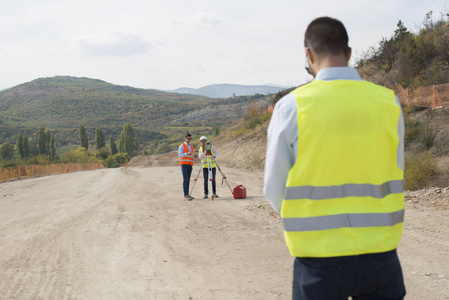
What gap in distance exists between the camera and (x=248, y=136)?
3391 centimetres

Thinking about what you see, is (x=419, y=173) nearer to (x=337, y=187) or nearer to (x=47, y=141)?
(x=337, y=187)

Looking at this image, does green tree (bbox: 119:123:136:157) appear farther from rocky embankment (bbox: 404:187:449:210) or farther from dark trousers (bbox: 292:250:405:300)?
dark trousers (bbox: 292:250:405:300)

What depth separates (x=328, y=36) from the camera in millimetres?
2219

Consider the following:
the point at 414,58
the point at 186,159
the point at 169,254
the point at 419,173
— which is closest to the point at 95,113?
the point at 414,58

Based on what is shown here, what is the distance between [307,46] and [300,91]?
0.35m

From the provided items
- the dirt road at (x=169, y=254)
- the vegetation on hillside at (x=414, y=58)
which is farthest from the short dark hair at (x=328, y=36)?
the vegetation on hillside at (x=414, y=58)

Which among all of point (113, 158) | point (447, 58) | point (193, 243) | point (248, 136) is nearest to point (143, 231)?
point (193, 243)

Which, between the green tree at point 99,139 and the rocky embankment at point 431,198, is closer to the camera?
the rocky embankment at point 431,198

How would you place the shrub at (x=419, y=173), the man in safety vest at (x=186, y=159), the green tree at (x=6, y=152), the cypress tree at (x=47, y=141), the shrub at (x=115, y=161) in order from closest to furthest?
the shrub at (x=419, y=173)
the man in safety vest at (x=186, y=159)
the shrub at (x=115, y=161)
the green tree at (x=6, y=152)
the cypress tree at (x=47, y=141)

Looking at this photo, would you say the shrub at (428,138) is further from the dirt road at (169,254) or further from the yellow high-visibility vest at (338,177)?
the yellow high-visibility vest at (338,177)

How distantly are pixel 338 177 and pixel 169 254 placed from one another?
5.69 m

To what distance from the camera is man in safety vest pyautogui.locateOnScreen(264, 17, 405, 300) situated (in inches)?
79.4

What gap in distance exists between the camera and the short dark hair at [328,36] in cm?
222

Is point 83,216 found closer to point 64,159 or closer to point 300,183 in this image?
point 300,183
